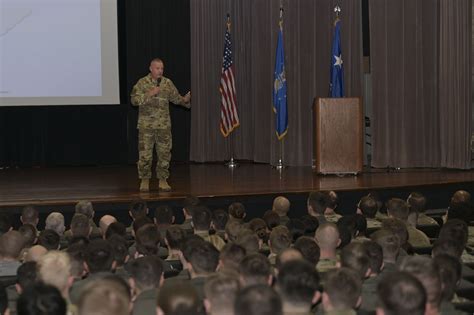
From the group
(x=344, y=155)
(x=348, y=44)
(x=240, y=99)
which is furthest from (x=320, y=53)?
(x=344, y=155)

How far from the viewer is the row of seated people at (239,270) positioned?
282 centimetres

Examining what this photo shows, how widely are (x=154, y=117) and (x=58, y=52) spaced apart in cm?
366

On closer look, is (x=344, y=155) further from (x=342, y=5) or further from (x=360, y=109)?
(x=342, y=5)

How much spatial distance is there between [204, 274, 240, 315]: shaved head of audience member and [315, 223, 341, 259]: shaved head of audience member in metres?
1.54

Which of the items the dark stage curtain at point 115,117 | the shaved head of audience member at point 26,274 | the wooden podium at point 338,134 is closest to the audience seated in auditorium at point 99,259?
the shaved head of audience member at point 26,274

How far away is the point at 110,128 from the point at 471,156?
5.77 m

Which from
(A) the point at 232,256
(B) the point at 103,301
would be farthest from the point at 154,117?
(B) the point at 103,301

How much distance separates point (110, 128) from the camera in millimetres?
13625

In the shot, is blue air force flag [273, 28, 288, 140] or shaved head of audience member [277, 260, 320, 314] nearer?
shaved head of audience member [277, 260, 320, 314]

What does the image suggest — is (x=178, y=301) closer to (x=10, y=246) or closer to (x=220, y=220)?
(x=10, y=246)

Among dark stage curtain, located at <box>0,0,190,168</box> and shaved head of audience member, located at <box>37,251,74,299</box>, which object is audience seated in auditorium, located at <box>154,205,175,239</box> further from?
dark stage curtain, located at <box>0,0,190,168</box>

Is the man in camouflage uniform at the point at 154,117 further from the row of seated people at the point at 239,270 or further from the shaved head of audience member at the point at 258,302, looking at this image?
the shaved head of audience member at the point at 258,302

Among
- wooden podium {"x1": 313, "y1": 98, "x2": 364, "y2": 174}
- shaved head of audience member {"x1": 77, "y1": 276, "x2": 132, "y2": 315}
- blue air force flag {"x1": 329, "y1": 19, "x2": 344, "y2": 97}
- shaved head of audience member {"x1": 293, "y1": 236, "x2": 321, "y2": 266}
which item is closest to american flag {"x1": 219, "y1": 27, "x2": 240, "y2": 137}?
blue air force flag {"x1": 329, "y1": 19, "x2": 344, "y2": 97}

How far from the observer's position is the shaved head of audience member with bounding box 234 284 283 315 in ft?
8.63
